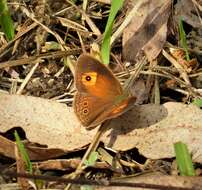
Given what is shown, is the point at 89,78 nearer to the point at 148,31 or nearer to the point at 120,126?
the point at 120,126

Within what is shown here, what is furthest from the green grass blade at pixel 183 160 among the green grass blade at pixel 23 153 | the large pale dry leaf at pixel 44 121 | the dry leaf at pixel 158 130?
the green grass blade at pixel 23 153

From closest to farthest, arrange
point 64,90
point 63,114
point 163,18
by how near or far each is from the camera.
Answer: point 63,114
point 64,90
point 163,18

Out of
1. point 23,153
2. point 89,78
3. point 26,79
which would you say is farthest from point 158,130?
point 26,79

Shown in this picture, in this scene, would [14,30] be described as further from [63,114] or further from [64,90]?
[63,114]

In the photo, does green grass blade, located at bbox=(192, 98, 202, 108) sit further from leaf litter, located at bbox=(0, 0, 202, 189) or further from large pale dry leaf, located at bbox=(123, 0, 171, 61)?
large pale dry leaf, located at bbox=(123, 0, 171, 61)

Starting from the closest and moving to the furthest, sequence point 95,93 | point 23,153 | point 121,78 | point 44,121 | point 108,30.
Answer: point 23,153 < point 95,93 < point 44,121 < point 108,30 < point 121,78

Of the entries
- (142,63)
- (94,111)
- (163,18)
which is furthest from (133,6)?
(94,111)

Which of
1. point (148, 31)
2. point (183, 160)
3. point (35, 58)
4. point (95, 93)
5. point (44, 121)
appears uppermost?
point (148, 31)
